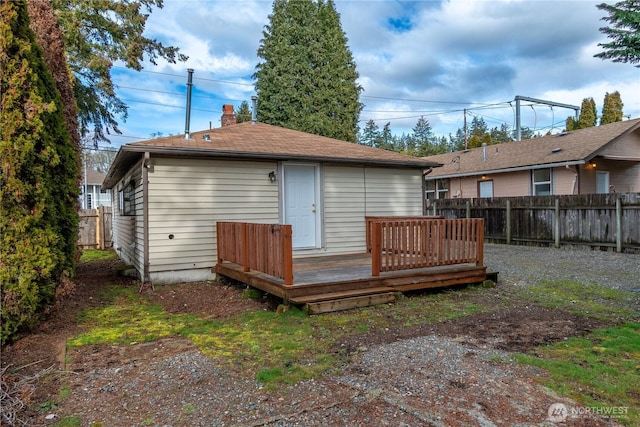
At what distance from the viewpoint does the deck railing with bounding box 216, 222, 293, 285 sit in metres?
5.13

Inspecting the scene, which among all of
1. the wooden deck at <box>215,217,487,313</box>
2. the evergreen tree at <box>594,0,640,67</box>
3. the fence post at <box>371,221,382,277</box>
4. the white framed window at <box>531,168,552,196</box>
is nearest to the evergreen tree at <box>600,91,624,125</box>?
the white framed window at <box>531,168,552,196</box>

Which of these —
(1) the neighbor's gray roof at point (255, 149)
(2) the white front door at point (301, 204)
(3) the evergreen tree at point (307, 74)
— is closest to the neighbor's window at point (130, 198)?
(1) the neighbor's gray roof at point (255, 149)

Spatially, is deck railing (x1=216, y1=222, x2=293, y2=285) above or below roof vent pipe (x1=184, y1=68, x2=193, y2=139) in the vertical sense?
below

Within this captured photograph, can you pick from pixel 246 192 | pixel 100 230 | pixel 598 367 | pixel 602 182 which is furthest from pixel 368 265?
pixel 100 230

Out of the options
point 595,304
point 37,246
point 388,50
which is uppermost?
point 388,50

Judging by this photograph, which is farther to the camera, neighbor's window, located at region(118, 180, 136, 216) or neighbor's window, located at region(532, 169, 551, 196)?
neighbor's window, located at region(532, 169, 551, 196)

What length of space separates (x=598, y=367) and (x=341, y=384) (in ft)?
7.07

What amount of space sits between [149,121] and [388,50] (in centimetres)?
2704

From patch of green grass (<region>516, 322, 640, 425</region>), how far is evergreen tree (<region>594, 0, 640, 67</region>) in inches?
220

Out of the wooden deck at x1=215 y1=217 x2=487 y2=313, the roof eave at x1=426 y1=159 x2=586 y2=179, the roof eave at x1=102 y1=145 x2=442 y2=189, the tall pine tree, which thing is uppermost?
the tall pine tree

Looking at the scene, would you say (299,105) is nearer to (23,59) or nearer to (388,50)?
(388,50)

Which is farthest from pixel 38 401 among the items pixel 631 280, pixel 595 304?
pixel 631 280

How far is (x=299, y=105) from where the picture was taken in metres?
25.3

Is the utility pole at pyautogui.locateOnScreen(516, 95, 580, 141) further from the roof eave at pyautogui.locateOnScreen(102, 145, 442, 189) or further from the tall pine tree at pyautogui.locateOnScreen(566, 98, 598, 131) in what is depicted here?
the roof eave at pyautogui.locateOnScreen(102, 145, 442, 189)
